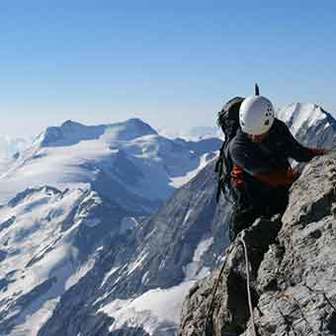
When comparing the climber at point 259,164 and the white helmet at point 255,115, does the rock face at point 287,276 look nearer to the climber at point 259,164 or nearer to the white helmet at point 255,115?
the climber at point 259,164

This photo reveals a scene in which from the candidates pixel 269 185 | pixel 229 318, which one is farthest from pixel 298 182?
pixel 229 318

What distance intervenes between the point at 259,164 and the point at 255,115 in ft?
3.21

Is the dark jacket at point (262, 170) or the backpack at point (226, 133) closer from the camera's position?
the dark jacket at point (262, 170)

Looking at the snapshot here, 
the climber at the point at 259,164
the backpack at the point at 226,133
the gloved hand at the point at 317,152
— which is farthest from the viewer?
the gloved hand at the point at 317,152

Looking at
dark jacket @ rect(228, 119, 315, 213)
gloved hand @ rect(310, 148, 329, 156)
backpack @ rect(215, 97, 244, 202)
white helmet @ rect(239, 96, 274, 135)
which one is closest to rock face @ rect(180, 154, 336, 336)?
dark jacket @ rect(228, 119, 315, 213)

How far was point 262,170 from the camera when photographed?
1376cm

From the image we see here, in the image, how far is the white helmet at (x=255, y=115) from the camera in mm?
13523

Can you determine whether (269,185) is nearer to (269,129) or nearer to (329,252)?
(269,129)

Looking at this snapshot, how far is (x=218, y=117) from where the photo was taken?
596 inches

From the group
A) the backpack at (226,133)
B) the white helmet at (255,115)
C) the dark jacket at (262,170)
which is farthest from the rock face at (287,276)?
the backpack at (226,133)

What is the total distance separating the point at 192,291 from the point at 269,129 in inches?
156

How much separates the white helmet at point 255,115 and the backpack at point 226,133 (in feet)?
2.85

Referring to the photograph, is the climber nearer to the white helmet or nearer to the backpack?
the white helmet

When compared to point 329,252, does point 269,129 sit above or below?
above
